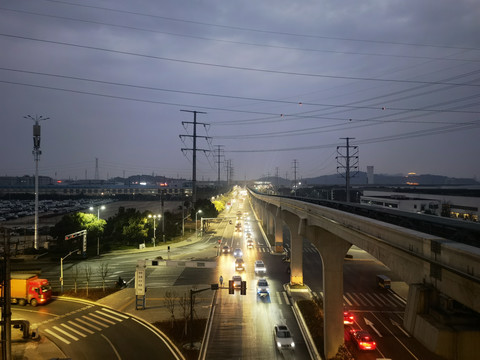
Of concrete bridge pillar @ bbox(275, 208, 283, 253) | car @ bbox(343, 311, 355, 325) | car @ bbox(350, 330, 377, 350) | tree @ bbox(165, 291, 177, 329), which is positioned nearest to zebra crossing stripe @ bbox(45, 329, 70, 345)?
tree @ bbox(165, 291, 177, 329)

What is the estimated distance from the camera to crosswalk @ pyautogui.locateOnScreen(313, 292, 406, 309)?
104 ft

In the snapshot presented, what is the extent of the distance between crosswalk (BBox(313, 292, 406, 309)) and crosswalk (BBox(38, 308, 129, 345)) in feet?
71.9

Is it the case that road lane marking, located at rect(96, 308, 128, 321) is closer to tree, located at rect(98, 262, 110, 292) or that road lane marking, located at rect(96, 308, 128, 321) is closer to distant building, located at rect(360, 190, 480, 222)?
tree, located at rect(98, 262, 110, 292)

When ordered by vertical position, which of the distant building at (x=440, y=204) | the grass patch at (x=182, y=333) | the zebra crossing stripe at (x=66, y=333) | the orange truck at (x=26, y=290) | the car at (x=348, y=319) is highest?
the distant building at (x=440, y=204)

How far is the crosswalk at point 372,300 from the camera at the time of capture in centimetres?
3170

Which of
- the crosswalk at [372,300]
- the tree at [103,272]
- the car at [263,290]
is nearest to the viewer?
the crosswalk at [372,300]

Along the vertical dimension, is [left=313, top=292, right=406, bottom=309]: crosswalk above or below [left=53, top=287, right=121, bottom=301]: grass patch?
below

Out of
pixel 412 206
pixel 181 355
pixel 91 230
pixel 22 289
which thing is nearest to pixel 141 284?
pixel 181 355

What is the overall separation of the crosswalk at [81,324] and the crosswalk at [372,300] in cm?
2190

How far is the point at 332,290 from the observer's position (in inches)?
941

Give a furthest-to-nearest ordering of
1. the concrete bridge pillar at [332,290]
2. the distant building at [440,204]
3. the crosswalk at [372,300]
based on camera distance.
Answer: the distant building at [440,204] → the crosswalk at [372,300] → the concrete bridge pillar at [332,290]

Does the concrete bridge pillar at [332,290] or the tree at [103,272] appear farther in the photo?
the tree at [103,272]

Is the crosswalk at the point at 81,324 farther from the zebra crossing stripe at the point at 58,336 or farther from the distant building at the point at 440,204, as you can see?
A: the distant building at the point at 440,204

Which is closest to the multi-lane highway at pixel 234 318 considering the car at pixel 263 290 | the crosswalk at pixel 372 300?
the crosswalk at pixel 372 300
